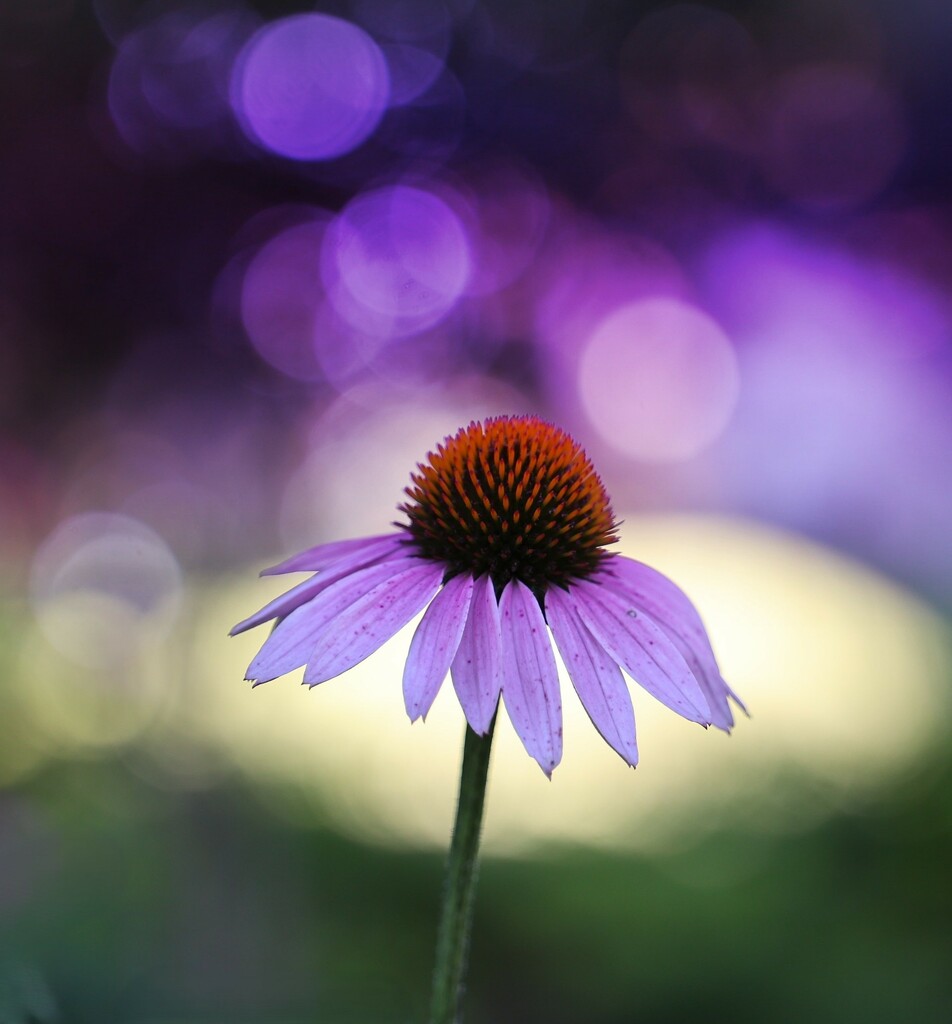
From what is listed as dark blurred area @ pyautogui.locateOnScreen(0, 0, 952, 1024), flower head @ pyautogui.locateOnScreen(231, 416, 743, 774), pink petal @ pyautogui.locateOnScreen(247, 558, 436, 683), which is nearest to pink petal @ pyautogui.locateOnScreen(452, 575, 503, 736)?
flower head @ pyautogui.locateOnScreen(231, 416, 743, 774)

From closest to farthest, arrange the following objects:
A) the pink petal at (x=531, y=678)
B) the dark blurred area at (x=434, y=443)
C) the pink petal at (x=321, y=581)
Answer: the pink petal at (x=531, y=678) → the pink petal at (x=321, y=581) → the dark blurred area at (x=434, y=443)

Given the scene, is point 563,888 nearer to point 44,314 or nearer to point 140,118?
point 44,314

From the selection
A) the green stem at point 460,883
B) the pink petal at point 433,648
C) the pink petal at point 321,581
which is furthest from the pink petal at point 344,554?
the green stem at point 460,883

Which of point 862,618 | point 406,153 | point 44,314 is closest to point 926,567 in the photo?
point 862,618

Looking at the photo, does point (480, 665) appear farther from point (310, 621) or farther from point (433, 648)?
point (310, 621)

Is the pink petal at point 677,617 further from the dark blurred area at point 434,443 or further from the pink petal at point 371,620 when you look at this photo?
the dark blurred area at point 434,443

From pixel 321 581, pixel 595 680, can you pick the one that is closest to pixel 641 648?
pixel 595 680

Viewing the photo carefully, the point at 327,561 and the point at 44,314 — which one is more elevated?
the point at 44,314
